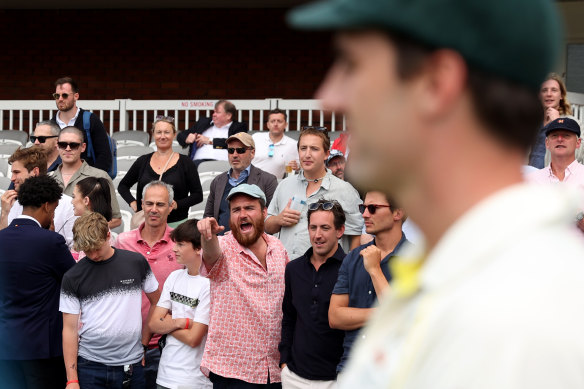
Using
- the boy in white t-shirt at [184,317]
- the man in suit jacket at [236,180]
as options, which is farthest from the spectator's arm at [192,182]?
the boy in white t-shirt at [184,317]

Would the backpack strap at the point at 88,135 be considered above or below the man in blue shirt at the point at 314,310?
above

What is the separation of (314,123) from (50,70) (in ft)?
20.5

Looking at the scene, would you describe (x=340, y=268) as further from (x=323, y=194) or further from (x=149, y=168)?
(x=149, y=168)

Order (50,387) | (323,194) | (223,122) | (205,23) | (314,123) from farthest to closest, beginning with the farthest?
(205,23), (314,123), (223,122), (323,194), (50,387)

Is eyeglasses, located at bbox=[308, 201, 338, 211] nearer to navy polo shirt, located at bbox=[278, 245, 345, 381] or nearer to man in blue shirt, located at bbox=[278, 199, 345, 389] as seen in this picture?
man in blue shirt, located at bbox=[278, 199, 345, 389]

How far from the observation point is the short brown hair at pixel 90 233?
5.62 meters

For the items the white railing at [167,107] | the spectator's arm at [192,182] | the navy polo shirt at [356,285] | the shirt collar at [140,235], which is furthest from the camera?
the white railing at [167,107]

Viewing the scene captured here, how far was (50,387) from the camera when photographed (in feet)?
18.5

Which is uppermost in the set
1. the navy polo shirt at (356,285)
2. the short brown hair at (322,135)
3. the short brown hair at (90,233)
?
the short brown hair at (322,135)

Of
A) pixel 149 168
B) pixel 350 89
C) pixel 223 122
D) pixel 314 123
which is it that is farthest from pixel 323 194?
pixel 314 123

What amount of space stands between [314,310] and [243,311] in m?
0.46

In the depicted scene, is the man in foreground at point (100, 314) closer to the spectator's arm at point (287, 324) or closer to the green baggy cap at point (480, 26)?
the spectator's arm at point (287, 324)

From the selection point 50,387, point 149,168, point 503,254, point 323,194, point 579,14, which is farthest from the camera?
point 579,14

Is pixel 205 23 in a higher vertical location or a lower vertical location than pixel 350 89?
higher
